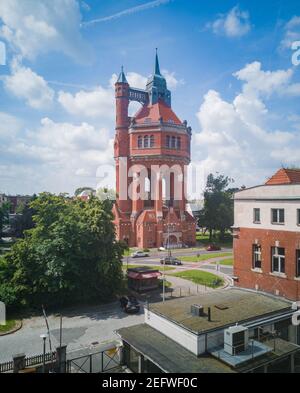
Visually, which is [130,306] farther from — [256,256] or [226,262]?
[226,262]

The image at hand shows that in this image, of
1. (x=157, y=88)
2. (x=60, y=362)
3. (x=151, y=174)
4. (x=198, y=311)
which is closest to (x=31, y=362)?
(x=60, y=362)

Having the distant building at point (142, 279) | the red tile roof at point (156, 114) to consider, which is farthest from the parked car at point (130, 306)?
the red tile roof at point (156, 114)

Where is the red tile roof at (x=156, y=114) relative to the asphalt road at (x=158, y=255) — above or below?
above

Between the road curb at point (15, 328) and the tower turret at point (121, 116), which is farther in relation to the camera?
the tower turret at point (121, 116)

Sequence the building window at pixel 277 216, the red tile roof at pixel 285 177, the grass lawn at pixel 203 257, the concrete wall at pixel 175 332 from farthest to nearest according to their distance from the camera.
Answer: the grass lawn at pixel 203 257, the red tile roof at pixel 285 177, the building window at pixel 277 216, the concrete wall at pixel 175 332

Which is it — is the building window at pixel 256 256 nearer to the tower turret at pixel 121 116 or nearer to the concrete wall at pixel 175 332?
the concrete wall at pixel 175 332
